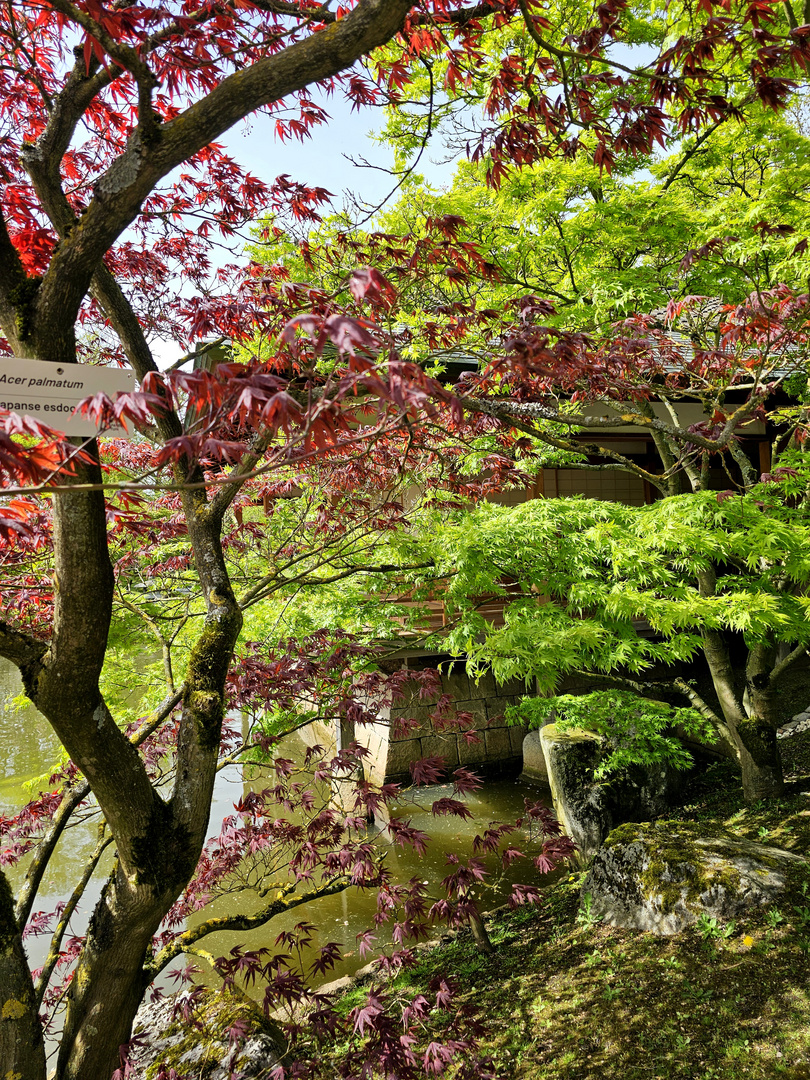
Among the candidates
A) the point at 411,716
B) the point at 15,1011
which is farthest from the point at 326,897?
the point at 15,1011

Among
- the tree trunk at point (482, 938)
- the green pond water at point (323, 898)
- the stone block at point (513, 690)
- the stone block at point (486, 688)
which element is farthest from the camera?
the stone block at point (513, 690)

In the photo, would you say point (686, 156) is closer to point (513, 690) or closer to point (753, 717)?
point (753, 717)

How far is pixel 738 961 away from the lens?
3305mm

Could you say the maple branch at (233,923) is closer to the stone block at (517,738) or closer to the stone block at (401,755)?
the stone block at (401,755)

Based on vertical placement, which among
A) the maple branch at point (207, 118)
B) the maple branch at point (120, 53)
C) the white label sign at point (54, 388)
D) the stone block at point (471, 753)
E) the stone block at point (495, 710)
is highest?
the maple branch at point (120, 53)

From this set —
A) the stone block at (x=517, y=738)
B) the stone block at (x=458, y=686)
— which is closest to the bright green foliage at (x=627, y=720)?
the stone block at (x=458, y=686)

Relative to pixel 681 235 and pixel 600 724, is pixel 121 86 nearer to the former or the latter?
pixel 681 235

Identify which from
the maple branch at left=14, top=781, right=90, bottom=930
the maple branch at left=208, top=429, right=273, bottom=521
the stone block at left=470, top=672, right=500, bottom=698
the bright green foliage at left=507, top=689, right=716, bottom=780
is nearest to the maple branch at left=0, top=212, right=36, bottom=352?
the maple branch at left=208, top=429, right=273, bottom=521

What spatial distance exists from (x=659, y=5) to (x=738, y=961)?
24.1ft

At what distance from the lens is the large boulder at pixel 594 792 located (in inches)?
238

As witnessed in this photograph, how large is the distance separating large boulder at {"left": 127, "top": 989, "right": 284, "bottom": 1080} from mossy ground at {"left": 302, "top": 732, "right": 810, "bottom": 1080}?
37 cm

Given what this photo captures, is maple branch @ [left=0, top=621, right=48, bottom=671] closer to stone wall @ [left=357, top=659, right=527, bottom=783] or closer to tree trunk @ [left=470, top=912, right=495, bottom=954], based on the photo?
tree trunk @ [left=470, top=912, right=495, bottom=954]

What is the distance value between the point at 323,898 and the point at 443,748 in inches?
98.3

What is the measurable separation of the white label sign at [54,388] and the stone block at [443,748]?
294 inches
